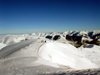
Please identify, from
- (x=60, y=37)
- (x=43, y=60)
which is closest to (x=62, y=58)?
(x=43, y=60)

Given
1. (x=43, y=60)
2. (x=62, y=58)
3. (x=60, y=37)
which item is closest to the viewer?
(x=43, y=60)

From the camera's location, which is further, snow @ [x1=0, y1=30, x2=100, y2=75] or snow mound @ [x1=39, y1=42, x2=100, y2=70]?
snow mound @ [x1=39, y1=42, x2=100, y2=70]

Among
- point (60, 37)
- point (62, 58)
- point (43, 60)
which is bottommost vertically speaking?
point (62, 58)

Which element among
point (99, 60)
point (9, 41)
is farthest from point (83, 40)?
point (9, 41)

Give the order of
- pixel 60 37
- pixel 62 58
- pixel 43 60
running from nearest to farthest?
pixel 43 60
pixel 62 58
pixel 60 37

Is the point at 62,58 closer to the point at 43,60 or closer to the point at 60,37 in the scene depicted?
the point at 43,60

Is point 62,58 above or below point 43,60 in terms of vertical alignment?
below

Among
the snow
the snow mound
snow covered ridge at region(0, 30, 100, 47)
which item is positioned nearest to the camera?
the snow

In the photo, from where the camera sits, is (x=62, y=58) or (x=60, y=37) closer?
(x=62, y=58)

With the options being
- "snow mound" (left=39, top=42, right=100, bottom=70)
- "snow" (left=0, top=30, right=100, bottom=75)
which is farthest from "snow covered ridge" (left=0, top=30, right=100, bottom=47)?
"snow mound" (left=39, top=42, right=100, bottom=70)

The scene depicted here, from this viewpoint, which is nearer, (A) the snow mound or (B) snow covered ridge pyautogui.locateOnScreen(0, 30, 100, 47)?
(A) the snow mound

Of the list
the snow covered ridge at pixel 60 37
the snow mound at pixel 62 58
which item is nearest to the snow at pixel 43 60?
the snow mound at pixel 62 58

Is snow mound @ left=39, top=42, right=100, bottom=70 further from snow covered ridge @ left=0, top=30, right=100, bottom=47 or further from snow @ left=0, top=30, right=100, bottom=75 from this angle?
snow covered ridge @ left=0, top=30, right=100, bottom=47

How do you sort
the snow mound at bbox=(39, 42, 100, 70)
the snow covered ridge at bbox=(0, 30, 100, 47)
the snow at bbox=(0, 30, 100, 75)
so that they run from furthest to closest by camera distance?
the snow covered ridge at bbox=(0, 30, 100, 47), the snow mound at bbox=(39, 42, 100, 70), the snow at bbox=(0, 30, 100, 75)
